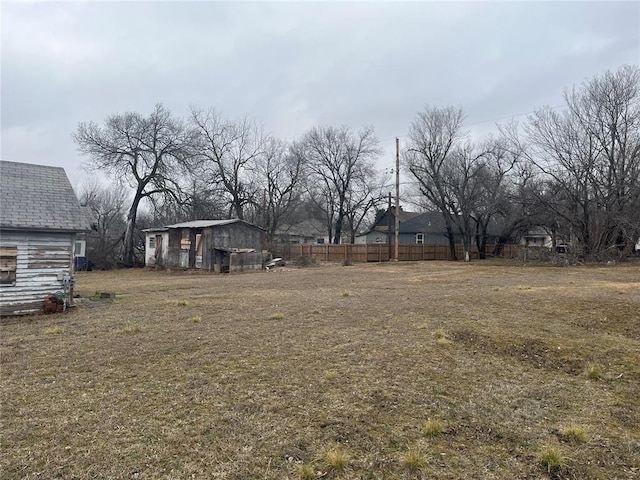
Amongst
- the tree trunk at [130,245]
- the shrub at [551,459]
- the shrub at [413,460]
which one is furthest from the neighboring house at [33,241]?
the tree trunk at [130,245]

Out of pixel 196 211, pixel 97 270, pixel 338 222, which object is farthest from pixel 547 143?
pixel 97 270

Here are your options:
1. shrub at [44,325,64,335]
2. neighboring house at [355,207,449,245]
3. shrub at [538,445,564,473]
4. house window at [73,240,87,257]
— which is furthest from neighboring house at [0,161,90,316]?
neighboring house at [355,207,449,245]

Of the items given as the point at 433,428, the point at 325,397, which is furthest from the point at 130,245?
the point at 433,428

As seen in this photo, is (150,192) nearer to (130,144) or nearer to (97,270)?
(130,144)

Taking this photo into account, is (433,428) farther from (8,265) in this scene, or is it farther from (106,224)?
(106,224)

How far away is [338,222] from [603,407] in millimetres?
37251

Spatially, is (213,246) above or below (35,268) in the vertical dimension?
above

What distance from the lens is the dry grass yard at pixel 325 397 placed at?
293cm

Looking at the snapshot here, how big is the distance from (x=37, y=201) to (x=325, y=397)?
9548 millimetres

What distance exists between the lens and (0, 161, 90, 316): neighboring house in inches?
357

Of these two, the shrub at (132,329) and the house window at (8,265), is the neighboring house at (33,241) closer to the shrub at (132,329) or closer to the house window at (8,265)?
the house window at (8,265)

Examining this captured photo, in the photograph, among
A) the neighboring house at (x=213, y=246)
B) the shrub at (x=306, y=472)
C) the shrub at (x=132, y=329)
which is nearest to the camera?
the shrub at (x=306, y=472)

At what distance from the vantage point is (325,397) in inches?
160

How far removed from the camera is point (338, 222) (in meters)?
41.0
